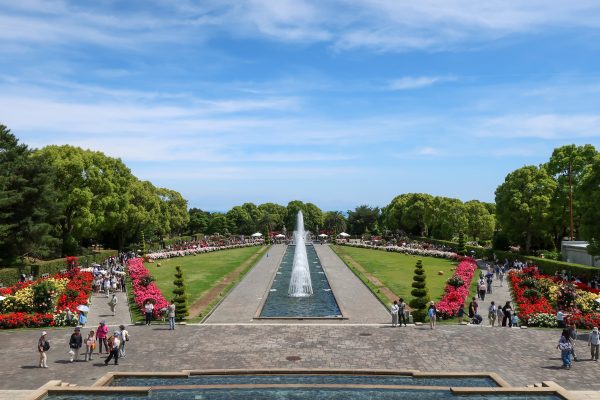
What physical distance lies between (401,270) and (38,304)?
33.1 metres

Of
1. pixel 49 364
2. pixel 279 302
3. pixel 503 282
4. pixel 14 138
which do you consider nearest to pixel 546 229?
pixel 503 282

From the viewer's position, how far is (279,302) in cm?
3484

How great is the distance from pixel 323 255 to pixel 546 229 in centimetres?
2766

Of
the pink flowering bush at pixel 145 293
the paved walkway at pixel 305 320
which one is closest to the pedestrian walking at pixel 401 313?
the paved walkway at pixel 305 320

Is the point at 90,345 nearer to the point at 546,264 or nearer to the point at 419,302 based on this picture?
the point at 419,302

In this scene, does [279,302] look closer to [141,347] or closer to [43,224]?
[141,347]

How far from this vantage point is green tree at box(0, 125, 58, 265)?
4426 cm

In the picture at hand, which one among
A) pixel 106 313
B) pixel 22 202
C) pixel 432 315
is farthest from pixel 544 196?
pixel 22 202

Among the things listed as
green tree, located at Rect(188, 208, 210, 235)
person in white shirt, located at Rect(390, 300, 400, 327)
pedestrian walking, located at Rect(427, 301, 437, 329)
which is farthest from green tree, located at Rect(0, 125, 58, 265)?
green tree, located at Rect(188, 208, 210, 235)

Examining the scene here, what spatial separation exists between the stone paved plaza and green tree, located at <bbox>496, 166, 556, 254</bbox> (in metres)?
32.1

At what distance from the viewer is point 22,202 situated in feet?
149

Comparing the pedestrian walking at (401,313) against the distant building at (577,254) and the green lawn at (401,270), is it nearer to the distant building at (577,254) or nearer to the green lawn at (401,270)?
the green lawn at (401,270)

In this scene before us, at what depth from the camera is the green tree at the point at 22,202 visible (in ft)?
145

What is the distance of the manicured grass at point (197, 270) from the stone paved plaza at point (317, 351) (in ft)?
33.9
